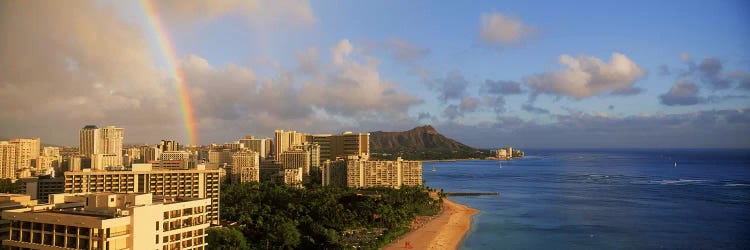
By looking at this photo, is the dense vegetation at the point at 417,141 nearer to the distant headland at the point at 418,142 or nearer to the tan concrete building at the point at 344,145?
the distant headland at the point at 418,142

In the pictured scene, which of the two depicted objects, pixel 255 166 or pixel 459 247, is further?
pixel 255 166

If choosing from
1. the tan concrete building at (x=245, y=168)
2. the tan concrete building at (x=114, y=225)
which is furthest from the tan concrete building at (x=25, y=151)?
the tan concrete building at (x=114, y=225)

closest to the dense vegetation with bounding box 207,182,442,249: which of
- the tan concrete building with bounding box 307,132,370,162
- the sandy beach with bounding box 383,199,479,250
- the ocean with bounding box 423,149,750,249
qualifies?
the sandy beach with bounding box 383,199,479,250

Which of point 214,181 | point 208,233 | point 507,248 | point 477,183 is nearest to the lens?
point 208,233

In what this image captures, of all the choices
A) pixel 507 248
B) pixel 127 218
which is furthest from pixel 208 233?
pixel 507 248

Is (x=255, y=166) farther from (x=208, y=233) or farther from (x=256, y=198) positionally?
(x=208, y=233)

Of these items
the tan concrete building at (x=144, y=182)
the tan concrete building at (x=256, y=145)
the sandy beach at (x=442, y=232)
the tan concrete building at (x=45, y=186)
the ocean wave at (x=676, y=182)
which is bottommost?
the sandy beach at (x=442, y=232)
